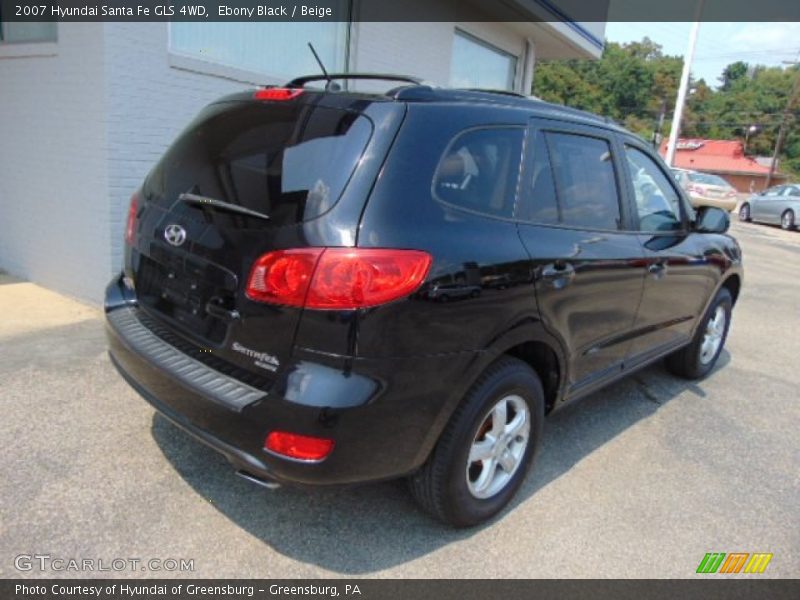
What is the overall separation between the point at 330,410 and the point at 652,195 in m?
2.74

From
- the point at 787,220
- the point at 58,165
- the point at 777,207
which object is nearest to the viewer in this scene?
the point at 58,165

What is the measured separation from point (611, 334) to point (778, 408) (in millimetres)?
1999

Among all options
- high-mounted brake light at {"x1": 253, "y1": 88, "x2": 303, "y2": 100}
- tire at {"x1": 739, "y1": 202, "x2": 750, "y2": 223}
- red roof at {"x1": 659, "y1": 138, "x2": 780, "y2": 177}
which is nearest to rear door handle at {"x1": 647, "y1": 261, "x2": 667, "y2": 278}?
high-mounted brake light at {"x1": 253, "y1": 88, "x2": 303, "y2": 100}

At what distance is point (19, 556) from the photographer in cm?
236

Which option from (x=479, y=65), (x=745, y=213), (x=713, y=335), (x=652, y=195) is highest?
(x=479, y=65)

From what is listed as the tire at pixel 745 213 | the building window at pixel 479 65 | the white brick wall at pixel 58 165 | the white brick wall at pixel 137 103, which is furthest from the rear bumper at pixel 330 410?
the tire at pixel 745 213

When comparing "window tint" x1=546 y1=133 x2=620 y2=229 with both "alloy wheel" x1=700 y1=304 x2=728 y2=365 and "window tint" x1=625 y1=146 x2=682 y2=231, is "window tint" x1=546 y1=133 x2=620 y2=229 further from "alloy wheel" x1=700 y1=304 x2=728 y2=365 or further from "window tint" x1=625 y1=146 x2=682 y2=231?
"alloy wheel" x1=700 y1=304 x2=728 y2=365

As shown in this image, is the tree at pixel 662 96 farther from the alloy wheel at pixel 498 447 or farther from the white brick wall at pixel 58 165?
the alloy wheel at pixel 498 447

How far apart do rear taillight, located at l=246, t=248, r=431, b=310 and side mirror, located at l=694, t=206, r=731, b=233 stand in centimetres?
288

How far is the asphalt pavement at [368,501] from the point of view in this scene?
8.16 feet

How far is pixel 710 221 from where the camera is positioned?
4.26 metres

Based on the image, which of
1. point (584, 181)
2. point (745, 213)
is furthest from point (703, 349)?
point (745, 213)
